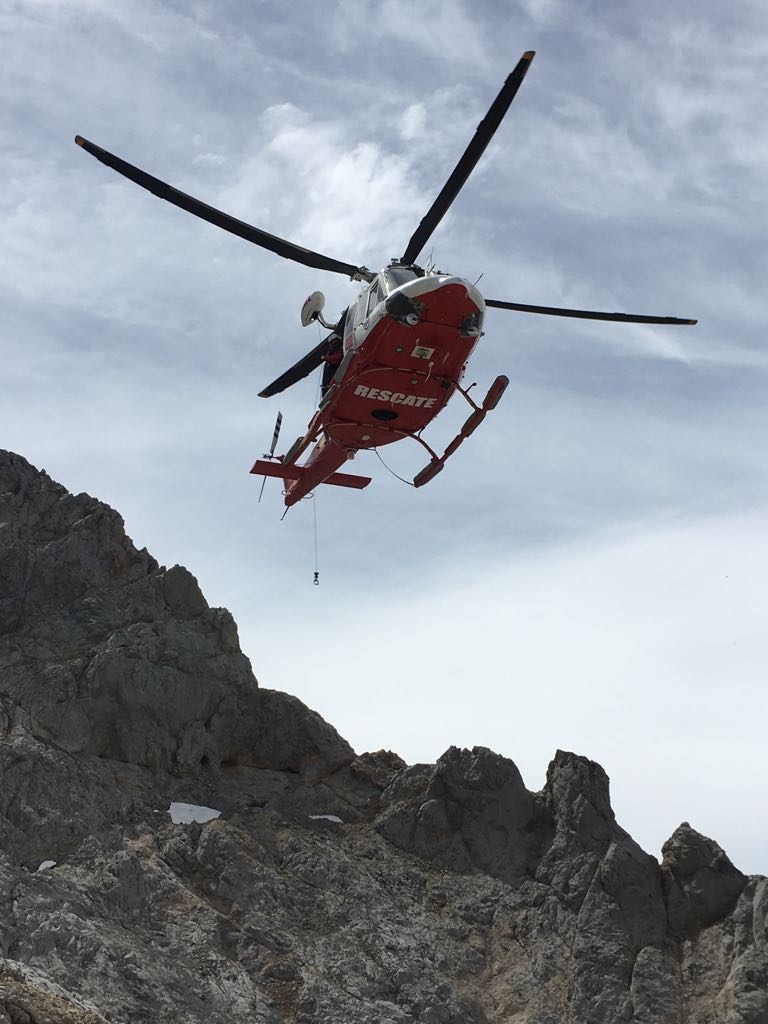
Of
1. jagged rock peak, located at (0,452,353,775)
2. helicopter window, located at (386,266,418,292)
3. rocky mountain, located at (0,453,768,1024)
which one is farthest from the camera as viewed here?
jagged rock peak, located at (0,452,353,775)

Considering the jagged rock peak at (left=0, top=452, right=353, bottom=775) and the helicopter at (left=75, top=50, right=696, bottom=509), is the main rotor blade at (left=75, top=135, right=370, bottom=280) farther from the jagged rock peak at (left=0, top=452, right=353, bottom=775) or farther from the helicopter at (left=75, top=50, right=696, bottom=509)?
the jagged rock peak at (left=0, top=452, right=353, bottom=775)

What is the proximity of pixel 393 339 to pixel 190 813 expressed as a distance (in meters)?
16.0

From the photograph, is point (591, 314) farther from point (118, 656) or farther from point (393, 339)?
point (118, 656)

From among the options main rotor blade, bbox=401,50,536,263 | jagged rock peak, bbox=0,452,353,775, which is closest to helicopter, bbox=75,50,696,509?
main rotor blade, bbox=401,50,536,263

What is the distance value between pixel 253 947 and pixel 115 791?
6.48 meters

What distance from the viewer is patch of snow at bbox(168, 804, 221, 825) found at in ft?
107

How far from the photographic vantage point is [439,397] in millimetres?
26297

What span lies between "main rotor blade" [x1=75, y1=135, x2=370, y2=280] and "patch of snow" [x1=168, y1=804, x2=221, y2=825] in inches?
635

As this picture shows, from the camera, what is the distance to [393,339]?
24.6m

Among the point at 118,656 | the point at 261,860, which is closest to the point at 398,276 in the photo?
the point at 118,656

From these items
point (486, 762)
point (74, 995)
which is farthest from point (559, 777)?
point (74, 995)

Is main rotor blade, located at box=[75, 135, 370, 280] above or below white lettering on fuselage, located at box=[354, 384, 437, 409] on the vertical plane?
above

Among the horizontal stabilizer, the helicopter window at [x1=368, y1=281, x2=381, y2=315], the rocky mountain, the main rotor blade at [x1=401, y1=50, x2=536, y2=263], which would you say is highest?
the main rotor blade at [x1=401, y1=50, x2=536, y2=263]

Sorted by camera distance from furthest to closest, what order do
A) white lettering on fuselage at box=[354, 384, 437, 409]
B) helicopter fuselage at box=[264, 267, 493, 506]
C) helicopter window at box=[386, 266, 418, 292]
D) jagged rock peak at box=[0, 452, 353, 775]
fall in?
jagged rock peak at box=[0, 452, 353, 775] < white lettering on fuselage at box=[354, 384, 437, 409] < helicopter window at box=[386, 266, 418, 292] < helicopter fuselage at box=[264, 267, 493, 506]
